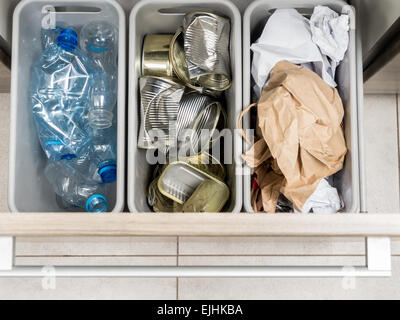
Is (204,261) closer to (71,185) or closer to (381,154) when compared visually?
(71,185)

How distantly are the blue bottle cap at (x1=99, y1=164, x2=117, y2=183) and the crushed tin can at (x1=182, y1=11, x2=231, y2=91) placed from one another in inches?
10.2

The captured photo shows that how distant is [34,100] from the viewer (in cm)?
95

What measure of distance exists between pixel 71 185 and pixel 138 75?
1.00ft

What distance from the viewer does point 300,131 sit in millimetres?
825

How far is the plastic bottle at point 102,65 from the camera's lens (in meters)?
0.96

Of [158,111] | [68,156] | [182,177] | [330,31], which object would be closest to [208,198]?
[182,177]

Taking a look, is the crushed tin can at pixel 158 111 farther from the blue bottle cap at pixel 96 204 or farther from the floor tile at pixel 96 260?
the floor tile at pixel 96 260

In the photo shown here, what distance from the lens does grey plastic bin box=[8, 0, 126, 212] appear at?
0.89 meters

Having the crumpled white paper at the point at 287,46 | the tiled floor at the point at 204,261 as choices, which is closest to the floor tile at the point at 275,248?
the tiled floor at the point at 204,261

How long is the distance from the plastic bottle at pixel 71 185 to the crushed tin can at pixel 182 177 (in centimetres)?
17

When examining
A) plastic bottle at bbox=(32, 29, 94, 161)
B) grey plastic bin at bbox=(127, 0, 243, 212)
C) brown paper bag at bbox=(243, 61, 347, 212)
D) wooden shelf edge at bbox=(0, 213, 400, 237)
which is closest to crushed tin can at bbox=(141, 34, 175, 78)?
grey plastic bin at bbox=(127, 0, 243, 212)

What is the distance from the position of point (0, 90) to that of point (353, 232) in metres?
1.04

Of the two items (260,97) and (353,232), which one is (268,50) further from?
(353,232)

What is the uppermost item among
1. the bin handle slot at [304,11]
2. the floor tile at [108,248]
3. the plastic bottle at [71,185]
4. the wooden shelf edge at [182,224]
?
the bin handle slot at [304,11]
